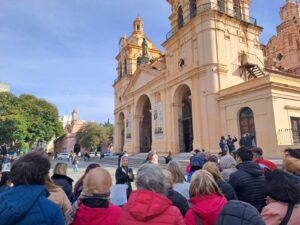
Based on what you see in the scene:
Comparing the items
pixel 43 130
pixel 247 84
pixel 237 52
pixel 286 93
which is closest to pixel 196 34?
pixel 237 52

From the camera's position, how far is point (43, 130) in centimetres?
3741

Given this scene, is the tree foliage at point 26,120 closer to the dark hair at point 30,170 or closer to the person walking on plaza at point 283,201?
the dark hair at point 30,170

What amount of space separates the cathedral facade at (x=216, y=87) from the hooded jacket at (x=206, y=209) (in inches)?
528

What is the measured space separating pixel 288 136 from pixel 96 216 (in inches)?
696

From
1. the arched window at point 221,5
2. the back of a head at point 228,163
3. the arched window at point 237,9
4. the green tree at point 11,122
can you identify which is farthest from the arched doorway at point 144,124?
the back of a head at point 228,163

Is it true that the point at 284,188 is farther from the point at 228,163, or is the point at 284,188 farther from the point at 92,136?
the point at 92,136

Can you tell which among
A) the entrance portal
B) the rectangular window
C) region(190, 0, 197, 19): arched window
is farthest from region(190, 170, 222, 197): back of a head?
the entrance portal

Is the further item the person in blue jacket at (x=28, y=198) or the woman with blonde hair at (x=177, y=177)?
the woman with blonde hair at (x=177, y=177)

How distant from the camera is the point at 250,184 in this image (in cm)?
337

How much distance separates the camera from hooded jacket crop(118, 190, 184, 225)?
1.96 metres

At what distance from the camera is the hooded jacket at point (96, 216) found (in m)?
2.08

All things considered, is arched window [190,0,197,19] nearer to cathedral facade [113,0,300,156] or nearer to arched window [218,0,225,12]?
cathedral facade [113,0,300,156]

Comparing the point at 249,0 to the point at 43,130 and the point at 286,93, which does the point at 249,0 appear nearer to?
the point at 286,93

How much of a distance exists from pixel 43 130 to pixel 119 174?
1411 inches
